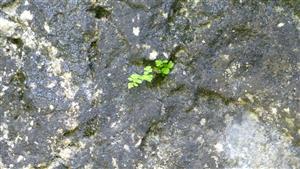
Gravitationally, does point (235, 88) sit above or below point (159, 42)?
below

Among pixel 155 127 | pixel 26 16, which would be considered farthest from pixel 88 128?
pixel 26 16

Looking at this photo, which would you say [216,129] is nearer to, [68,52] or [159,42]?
[159,42]

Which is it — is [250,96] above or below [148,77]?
below

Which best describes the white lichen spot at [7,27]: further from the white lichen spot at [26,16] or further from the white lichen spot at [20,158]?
the white lichen spot at [20,158]

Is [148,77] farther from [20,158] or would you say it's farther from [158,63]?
[20,158]

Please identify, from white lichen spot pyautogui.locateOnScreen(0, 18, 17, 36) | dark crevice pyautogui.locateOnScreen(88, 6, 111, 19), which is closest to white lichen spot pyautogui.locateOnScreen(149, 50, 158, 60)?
dark crevice pyautogui.locateOnScreen(88, 6, 111, 19)

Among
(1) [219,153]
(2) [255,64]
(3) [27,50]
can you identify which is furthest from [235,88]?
(3) [27,50]
